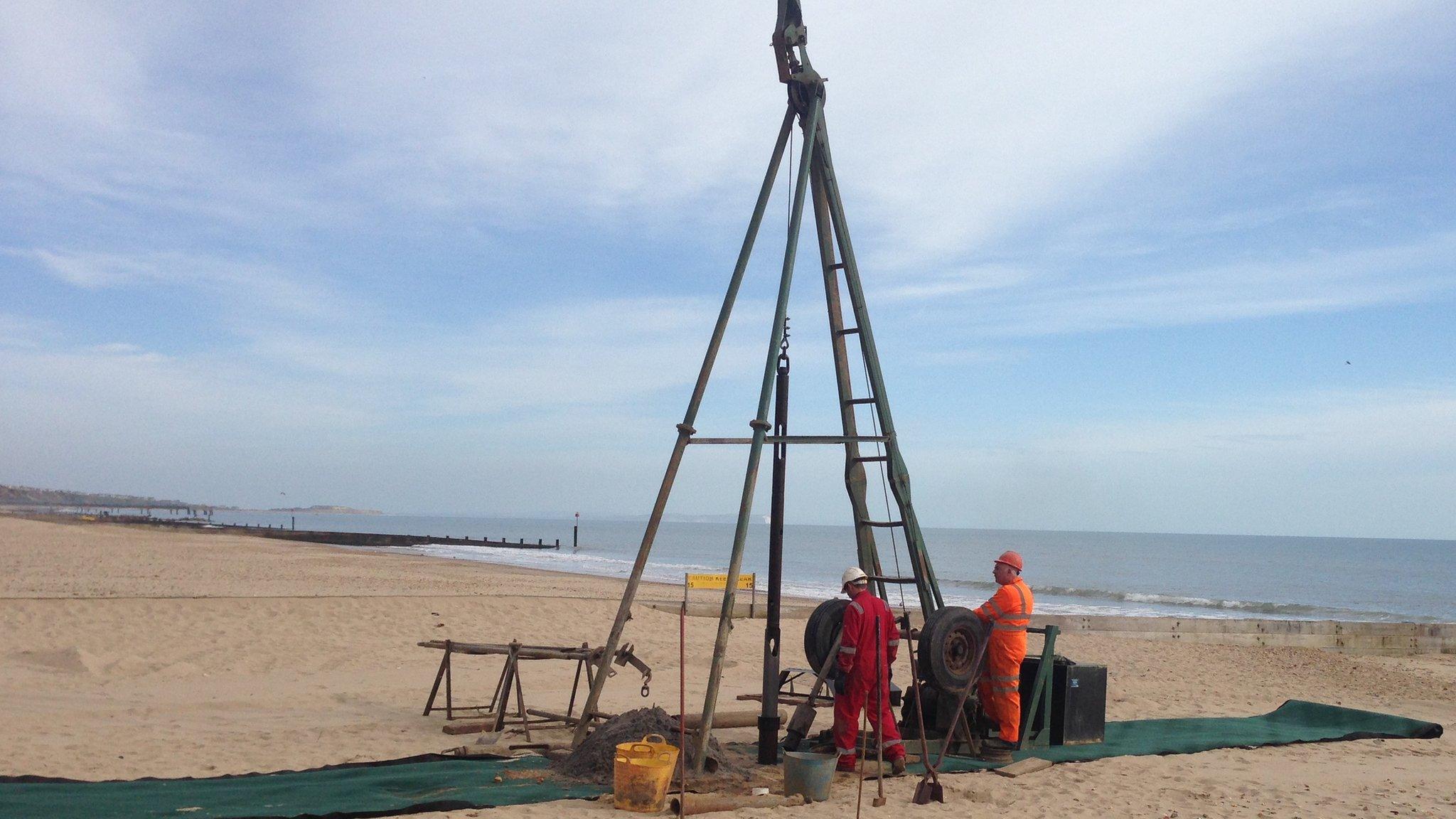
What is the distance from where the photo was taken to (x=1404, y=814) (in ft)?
23.7

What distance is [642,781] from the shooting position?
260 inches

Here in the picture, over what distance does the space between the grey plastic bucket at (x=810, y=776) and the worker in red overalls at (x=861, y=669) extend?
1.50ft

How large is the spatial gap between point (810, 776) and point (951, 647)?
184 cm

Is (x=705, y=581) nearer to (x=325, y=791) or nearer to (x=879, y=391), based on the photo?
(x=879, y=391)

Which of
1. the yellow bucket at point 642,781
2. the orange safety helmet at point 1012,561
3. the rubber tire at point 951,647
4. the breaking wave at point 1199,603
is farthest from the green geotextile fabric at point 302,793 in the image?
the breaking wave at point 1199,603

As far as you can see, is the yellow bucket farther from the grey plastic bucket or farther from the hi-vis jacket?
the hi-vis jacket

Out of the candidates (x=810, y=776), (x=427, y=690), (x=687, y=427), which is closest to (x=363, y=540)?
(x=427, y=690)

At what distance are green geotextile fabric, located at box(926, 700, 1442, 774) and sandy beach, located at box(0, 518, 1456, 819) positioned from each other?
0.77 feet

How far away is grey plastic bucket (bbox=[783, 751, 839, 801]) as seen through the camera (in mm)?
7043

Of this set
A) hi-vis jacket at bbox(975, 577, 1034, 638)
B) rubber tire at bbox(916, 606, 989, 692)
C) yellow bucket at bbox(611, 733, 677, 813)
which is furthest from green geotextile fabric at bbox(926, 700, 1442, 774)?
yellow bucket at bbox(611, 733, 677, 813)

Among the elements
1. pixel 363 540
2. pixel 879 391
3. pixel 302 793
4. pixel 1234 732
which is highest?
pixel 879 391

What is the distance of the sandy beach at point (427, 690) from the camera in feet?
24.9

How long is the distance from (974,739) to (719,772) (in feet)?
7.20

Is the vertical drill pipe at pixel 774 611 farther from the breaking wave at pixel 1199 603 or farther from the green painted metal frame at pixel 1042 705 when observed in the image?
the breaking wave at pixel 1199 603
